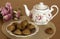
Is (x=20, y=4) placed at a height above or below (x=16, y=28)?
above

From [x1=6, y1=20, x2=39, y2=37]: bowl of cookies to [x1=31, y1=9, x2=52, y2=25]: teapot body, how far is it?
0.07 metres

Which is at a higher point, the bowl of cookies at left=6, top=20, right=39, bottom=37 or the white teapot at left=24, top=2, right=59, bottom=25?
the white teapot at left=24, top=2, right=59, bottom=25

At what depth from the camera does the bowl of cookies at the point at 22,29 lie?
963mm

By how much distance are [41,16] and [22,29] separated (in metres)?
0.17

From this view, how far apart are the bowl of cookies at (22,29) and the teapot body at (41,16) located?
72 millimetres

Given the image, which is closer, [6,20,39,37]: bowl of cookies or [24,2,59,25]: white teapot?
[6,20,39,37]: bowl of cookies

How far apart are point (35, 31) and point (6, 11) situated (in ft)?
0.80

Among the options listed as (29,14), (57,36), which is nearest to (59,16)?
(57,36)

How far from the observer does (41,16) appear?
1098 mm

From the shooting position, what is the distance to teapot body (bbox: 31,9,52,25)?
110 centimetres

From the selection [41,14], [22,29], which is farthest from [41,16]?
[22,29]

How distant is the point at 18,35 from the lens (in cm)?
96

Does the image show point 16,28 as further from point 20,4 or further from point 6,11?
point 20,4

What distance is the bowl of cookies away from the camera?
0.96m
